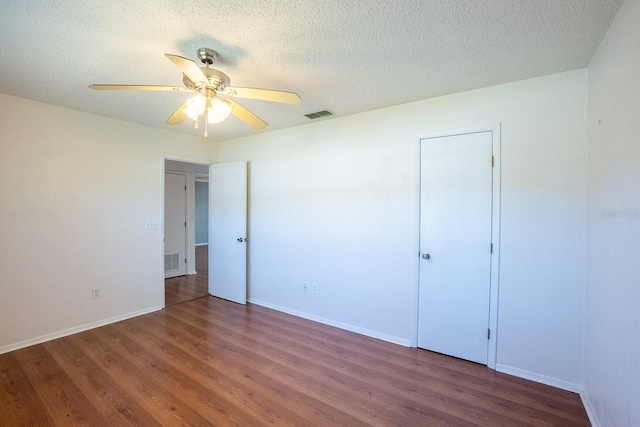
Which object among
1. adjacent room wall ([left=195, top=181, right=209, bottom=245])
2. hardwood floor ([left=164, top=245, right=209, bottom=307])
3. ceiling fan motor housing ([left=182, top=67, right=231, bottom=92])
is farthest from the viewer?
adjacent room wall ([left=195, top=181, right=209, bottom=245])

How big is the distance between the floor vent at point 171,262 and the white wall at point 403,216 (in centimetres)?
240

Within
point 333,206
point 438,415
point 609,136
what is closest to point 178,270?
point 333,206

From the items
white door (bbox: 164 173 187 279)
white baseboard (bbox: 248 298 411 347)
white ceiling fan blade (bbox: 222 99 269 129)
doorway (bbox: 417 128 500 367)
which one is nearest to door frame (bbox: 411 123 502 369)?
doorway (bbox: 417 128 500 367)

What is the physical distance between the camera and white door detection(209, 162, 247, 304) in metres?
4.05

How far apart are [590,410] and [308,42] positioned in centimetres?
308

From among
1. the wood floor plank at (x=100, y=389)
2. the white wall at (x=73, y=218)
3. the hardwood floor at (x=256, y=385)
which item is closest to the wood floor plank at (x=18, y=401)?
the hardwood floor at (x=256, y=385)

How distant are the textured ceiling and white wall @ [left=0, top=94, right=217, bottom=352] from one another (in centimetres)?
56

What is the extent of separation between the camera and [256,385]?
220 cm

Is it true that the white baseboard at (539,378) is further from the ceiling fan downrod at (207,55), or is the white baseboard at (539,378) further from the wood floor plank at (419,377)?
the ceiling fan downrod at (207,55)

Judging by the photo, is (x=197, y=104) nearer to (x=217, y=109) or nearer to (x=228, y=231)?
(x=217, y=109)

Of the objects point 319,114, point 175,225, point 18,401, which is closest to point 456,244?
point 319,114

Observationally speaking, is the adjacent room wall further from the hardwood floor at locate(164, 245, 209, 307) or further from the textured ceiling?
the textured ceiling

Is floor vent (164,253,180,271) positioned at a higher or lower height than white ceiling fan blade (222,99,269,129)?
lower

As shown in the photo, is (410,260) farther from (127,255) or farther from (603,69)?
(127,255)
